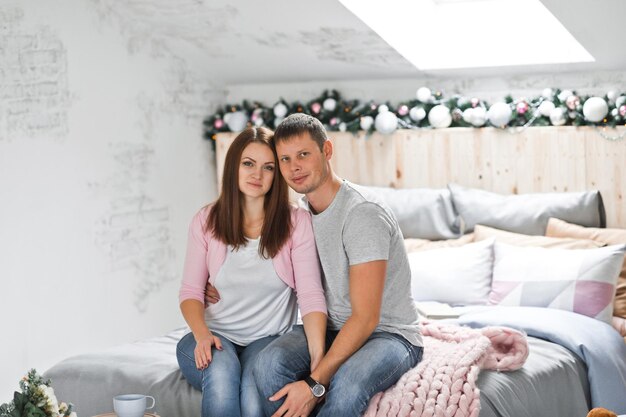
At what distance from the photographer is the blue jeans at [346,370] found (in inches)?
108

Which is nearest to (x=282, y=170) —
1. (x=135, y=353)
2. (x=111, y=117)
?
(x=135, y=353)

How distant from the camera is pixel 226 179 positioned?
315 cm

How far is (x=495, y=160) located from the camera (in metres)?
4.70

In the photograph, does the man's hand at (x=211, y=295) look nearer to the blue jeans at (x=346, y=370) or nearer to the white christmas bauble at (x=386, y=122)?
the blue jeans at (x=346, y=370)

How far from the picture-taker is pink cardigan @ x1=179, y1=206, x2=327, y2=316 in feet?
9.91

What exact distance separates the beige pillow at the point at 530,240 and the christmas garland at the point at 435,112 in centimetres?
54

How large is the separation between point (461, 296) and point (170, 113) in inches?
78.0

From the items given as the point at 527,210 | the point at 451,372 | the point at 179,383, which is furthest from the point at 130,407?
the point at 527,210

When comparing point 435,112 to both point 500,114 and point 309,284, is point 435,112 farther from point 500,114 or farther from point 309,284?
point 309,284

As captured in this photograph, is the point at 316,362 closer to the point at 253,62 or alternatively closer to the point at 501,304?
the point at 501,304

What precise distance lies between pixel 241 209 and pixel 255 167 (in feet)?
0.51

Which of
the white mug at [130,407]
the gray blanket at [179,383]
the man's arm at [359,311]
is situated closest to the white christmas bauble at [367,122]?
the gray blanket at [179,383]

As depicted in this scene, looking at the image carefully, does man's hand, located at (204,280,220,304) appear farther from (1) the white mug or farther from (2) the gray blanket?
(1) the white mug

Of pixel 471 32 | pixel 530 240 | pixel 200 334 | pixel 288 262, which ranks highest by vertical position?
pixel 471 32
